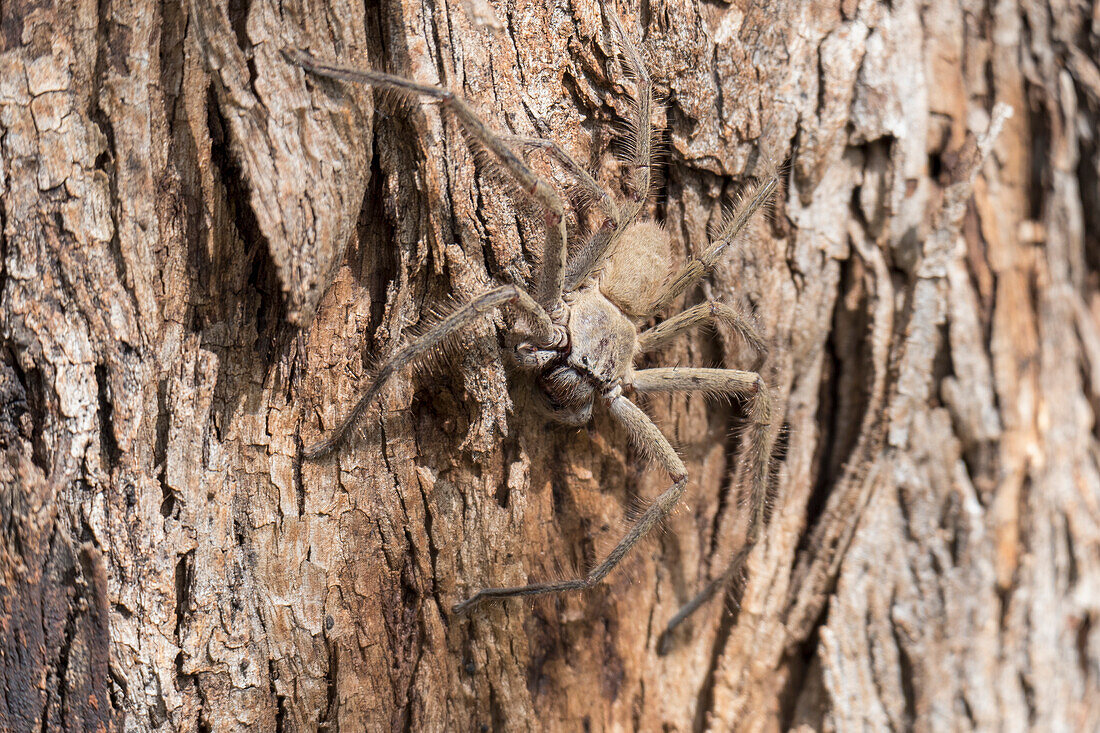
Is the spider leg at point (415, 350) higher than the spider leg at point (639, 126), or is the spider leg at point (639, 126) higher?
the spider leg at point (639, 126)

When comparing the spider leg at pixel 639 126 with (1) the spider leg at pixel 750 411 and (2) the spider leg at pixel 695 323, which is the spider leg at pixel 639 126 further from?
(1) the spider leg at pixel 750 411

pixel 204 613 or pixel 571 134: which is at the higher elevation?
pixel 571 134

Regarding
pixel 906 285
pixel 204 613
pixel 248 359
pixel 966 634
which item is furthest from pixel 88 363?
pixel 966 634

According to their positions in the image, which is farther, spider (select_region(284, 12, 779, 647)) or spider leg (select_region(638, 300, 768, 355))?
spider leg (select_region(638, 300, 768, 355))

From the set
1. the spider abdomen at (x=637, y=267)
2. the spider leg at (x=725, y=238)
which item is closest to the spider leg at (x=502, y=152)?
the spider abdomen at (x=637, y=267)

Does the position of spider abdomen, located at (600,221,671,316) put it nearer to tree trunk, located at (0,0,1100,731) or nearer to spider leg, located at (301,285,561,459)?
tree trunk, located at (0,0,1100,731)

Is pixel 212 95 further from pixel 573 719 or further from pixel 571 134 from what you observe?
pixel 573 719

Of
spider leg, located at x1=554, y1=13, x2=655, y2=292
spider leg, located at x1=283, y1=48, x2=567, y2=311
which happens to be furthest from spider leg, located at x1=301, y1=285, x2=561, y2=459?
spider leg, located at x1=554, y1=13, x2=655, y2=292
